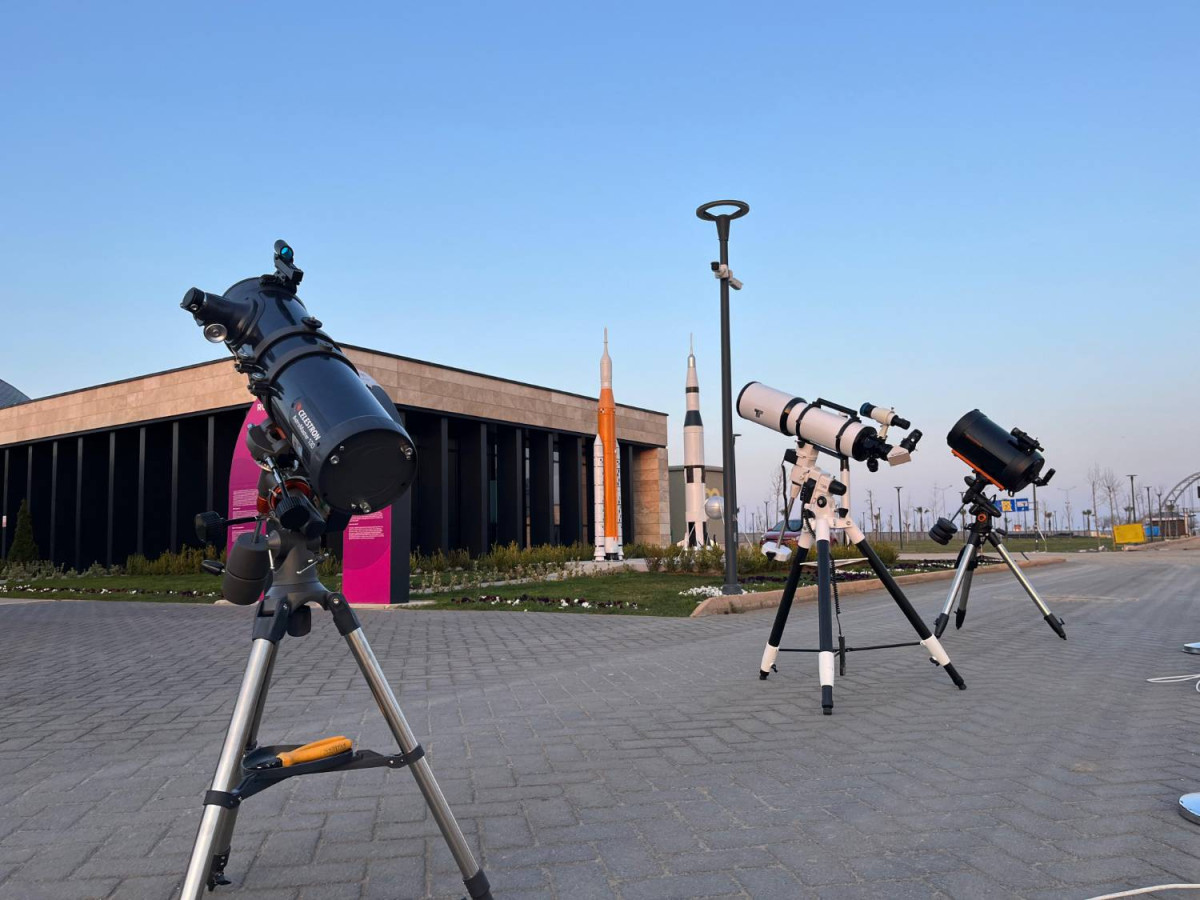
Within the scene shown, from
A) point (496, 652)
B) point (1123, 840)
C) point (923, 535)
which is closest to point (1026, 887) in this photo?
point (1123, 840)

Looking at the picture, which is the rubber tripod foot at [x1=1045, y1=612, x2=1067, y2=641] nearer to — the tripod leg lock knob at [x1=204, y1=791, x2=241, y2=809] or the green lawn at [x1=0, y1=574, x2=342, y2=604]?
the tripod leg lock knob at [x1=204, y1=791, x2=241, y2=809]

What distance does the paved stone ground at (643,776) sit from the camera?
9.85 ft

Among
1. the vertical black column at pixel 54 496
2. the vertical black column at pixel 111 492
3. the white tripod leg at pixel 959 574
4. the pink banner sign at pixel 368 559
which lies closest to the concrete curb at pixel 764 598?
the white tripod leg at pixel 959 574

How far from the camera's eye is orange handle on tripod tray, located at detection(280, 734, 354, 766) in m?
2.25

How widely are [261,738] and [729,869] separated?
3.38 m

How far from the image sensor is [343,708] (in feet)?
19.7

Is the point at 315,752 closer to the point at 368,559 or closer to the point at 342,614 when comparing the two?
the point at 342,614

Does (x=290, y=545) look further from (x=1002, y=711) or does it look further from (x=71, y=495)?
(x=71, y=495)

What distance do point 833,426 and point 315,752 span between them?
4570 mm

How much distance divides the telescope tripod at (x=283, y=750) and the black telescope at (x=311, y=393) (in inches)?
10.0

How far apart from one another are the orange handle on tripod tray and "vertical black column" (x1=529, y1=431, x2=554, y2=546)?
33225mm

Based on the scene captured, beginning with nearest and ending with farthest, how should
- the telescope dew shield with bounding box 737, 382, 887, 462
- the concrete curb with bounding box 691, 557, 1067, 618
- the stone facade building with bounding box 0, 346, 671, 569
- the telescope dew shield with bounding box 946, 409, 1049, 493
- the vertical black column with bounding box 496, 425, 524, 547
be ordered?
the telescope dew shield with bounding box 737, 382, 887, 462
the telescope dew shield with bounding box 946, 409, 1049, 493
the concrete curb with bounding box 691, 557, 1067, 618
the stone facade building with bounding box 0, 346, 671, 569
the vertical black column with bounding box 496, 425, 524, 547

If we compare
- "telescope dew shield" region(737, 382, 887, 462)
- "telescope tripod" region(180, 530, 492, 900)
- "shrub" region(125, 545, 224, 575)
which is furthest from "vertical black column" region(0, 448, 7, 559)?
"telescope tripod" region(180, 530, 492, 900)

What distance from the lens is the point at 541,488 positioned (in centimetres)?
3600
